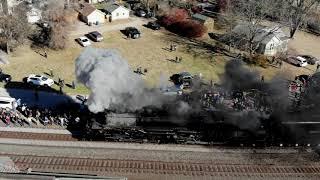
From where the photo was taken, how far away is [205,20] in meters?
75.6

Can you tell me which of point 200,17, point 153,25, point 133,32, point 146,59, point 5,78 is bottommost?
point 5,78

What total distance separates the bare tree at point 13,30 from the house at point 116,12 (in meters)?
13.8

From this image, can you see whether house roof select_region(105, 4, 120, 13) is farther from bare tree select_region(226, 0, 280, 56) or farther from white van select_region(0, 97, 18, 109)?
white van select_region(0, 97, 18, 109)

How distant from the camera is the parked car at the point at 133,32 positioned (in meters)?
72.2

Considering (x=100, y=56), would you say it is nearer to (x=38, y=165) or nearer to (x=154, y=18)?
(x=38, y=165)

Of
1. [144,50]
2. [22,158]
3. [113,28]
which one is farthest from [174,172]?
[113,28]

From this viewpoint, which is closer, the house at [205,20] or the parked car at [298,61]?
the parked car at [298,61]

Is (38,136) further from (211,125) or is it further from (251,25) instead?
(251,25)

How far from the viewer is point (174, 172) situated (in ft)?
146

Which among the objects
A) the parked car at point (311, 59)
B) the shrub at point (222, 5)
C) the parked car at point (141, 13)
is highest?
the shrub at point (222, 5)

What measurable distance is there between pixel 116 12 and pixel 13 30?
1728cm

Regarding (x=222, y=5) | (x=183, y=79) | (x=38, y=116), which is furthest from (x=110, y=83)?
(x=222, y=5)

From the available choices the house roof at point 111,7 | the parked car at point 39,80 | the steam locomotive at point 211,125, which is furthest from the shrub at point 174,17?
the steam locomotive at point 211,125

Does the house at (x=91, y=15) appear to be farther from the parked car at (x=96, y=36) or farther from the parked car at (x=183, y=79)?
the parked car at (x=183, y=79)
